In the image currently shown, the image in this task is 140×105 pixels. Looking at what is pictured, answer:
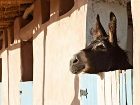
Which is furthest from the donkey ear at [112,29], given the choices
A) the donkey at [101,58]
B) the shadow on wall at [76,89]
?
the shadow on wall at [76,89]

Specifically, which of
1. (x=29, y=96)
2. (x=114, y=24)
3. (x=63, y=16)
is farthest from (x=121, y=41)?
(x=29, y=96)

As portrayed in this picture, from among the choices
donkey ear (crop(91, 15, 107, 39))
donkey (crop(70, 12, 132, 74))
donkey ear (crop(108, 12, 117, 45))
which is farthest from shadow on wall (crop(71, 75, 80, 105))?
donkey (crop(70, 12, 132, 74))

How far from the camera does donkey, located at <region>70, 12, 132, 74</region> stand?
3.60 meters

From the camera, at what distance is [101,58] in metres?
3.64

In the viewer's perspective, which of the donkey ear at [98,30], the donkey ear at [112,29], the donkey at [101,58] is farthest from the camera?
the donkey ear at [98,30]

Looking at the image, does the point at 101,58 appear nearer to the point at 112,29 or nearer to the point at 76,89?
the point at 112,29

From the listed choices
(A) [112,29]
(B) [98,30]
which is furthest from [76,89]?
(A) [112,29]

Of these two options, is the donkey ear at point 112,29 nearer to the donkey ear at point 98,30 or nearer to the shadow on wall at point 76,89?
the donkey ear at point 98,30

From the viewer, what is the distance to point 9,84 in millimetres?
9438

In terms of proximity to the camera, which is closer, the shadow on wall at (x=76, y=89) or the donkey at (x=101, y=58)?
the donkey at (x=101, y=58)

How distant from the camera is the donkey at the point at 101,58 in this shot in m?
3.60

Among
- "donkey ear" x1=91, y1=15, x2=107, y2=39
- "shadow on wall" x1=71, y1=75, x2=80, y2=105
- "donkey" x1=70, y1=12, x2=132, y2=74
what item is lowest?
"shadow on wall" x1=71, y1=75, x2=80, y2=105

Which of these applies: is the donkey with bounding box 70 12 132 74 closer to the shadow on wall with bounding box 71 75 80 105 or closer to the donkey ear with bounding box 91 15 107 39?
the donkey ear with bounding box 91 15 107 39
